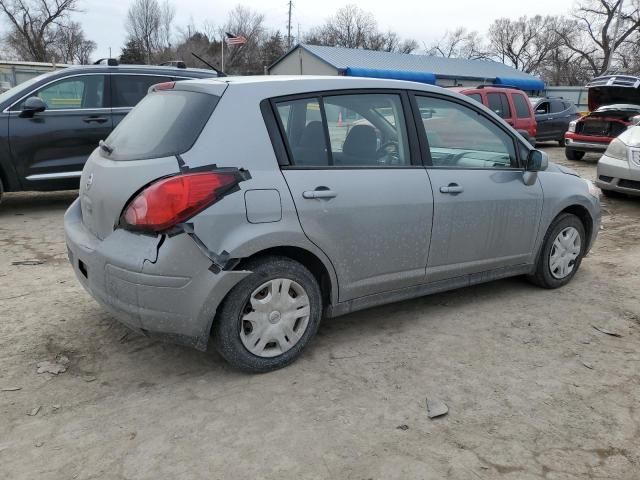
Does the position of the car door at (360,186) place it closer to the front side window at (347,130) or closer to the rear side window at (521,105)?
the front side window at (347,130)

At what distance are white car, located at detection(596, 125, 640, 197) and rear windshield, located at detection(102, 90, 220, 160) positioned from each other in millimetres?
6908

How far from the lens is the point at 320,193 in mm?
3070

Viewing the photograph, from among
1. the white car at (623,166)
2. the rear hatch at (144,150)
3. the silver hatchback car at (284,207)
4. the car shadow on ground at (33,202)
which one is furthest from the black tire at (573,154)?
the rear hatch at (144,150)

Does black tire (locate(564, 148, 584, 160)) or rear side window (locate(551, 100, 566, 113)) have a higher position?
rear side window (locate(551, 100, 566, 113))

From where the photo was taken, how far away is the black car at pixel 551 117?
16469 mm

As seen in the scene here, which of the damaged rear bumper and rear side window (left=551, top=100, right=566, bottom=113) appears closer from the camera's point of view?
the damaged rear bumper

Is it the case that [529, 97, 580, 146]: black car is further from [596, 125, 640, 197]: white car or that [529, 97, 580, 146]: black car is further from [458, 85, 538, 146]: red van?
[596, 125, 640, 197]: white car

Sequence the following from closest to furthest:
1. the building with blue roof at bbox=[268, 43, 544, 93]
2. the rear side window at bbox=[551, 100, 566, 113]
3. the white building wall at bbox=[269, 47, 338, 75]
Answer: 1. the rear side window at bbox=[551, 100, 566, 113]
2. the building with blue roof at bbox=[268, 43, 544, 93]
3. the white building wall at bbox=[269, 47, 338, 75]

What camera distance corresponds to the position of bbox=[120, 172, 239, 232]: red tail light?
269cm

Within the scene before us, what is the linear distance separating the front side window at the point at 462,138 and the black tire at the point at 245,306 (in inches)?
49.6

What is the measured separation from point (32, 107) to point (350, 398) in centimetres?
561

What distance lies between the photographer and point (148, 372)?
3127 mm

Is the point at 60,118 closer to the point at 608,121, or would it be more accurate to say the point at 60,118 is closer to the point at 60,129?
the point at 60,129

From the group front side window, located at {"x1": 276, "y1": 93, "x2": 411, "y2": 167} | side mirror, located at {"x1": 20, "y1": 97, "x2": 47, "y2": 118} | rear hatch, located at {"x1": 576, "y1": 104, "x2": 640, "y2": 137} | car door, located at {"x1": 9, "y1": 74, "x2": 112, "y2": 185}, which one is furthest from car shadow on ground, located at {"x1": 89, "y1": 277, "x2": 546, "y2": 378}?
rear hatch, located at {"x1": 576, "y1": 104, "x2": 640, "y2": 137}
